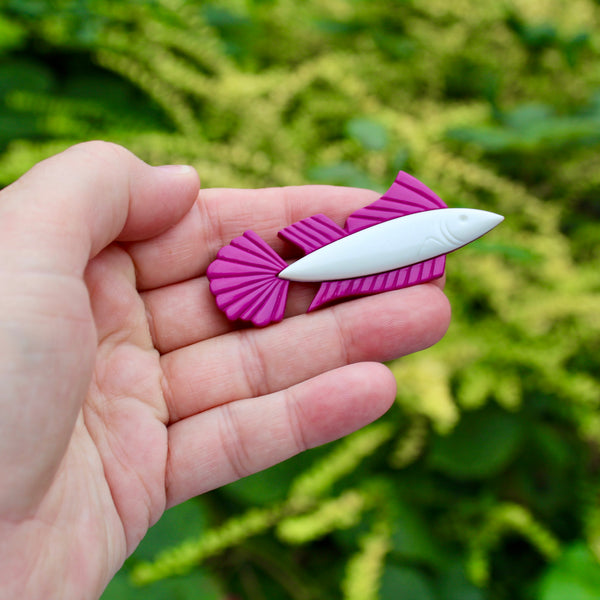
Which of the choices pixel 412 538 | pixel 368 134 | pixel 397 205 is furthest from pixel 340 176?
pixel 412 538

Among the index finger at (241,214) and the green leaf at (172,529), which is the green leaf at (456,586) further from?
the index finger at (241,214)

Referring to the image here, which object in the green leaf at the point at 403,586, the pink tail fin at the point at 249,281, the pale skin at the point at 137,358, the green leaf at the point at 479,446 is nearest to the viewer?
the pale skin at the point at 137,358

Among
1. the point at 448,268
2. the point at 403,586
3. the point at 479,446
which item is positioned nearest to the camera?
the point at 403,586

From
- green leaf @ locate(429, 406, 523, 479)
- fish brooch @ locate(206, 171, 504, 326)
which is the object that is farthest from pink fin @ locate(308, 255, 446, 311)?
green leaf @ locate(429, 406, 523, 479)

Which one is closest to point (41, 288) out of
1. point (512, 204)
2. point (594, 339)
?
point (512, 204)

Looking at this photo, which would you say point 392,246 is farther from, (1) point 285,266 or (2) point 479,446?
(2) point 479,446

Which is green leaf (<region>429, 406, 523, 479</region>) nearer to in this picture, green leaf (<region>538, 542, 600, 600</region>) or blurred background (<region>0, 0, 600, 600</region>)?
blurred background (<region>0, 0, 600, 600</region>)

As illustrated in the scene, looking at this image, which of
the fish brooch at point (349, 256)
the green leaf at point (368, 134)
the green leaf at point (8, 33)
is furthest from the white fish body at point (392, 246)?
the green leaf at point (8, 33)
